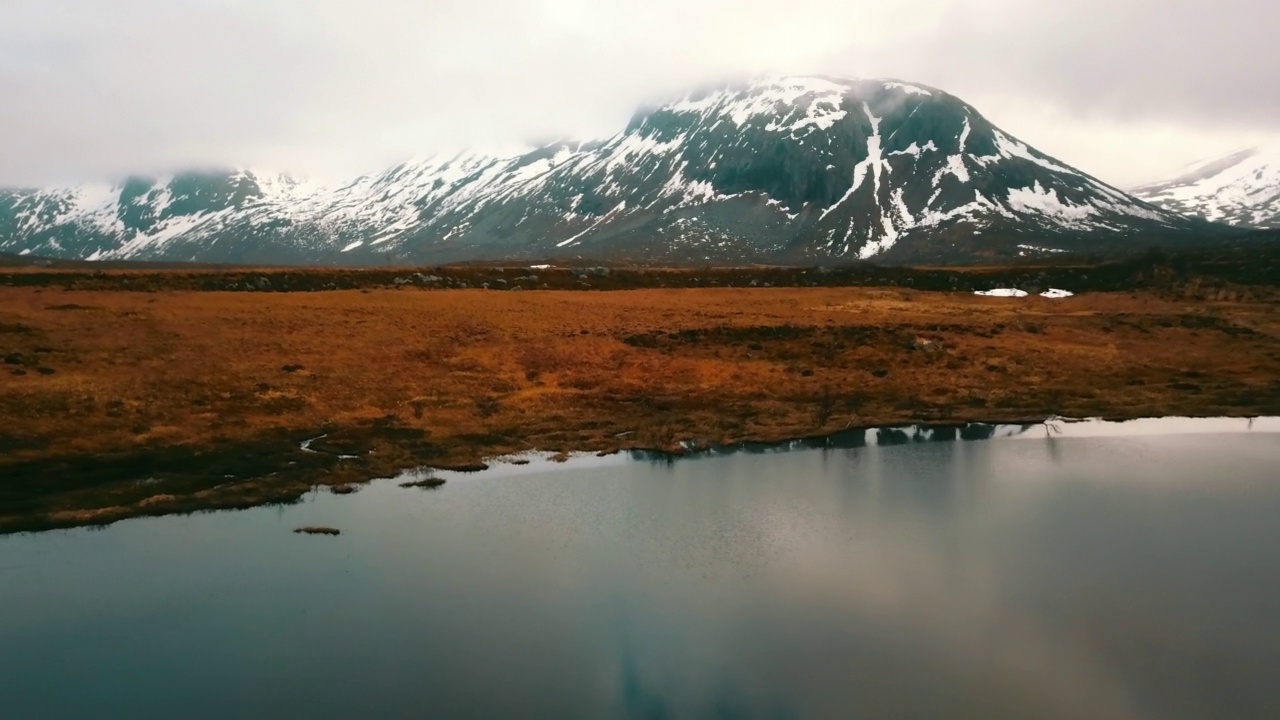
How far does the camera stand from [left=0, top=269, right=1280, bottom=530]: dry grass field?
4712 centimetres

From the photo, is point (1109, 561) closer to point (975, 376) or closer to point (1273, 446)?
point (1273, 446)

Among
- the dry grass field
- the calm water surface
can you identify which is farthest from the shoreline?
the calm water surface

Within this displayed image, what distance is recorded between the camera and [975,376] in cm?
6762

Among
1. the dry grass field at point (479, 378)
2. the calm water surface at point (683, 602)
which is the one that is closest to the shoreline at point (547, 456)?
the dry grass field at point (479, 378)

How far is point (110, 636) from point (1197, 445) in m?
55.7

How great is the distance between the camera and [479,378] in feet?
222

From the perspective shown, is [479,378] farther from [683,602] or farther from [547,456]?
[683,602]

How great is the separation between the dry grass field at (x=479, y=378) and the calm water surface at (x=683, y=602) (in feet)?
27.3

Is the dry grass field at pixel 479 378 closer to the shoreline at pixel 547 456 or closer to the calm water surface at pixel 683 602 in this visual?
the shoreline at pixel 547 456

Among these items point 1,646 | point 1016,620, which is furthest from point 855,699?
point 1,646

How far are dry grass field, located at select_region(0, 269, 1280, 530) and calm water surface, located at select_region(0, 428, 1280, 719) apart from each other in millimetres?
8334

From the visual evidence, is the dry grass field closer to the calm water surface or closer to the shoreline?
the shoreline

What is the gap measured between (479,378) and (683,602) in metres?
42.4

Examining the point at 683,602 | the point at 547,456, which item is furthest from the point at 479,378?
the point at 683,602
